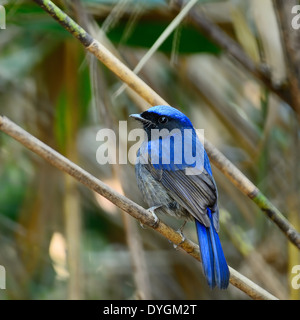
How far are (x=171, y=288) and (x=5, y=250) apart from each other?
137 centimetres

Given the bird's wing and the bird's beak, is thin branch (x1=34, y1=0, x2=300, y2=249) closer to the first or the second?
the bird's wing

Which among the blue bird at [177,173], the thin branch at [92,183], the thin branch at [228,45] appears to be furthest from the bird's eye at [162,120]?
the thin branch at [92,183]

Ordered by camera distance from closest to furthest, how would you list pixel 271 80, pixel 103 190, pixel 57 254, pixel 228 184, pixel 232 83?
pixel 103 190
pixel 271 80
pixel 228 184
pixel 57 254
pixel 232 83

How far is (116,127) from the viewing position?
10.6 ft

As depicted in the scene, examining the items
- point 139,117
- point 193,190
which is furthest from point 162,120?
point 193,190

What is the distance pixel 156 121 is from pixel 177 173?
36 cm

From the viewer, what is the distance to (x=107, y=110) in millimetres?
2979

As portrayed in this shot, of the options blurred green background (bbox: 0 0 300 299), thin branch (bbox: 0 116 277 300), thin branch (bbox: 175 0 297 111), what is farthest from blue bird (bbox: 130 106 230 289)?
thin branch (bbox: 175 0 297 111)

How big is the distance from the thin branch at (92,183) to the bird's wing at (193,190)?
27 cm

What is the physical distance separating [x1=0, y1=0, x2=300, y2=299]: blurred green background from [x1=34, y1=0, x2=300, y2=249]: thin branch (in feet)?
2.69

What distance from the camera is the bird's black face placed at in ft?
9.69

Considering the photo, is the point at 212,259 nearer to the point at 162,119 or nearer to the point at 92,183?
the point at 92,183

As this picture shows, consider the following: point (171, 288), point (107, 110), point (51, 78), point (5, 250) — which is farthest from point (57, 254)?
point (107, 110)
